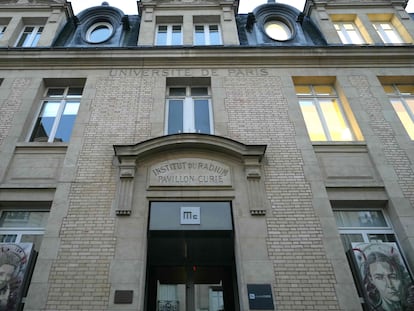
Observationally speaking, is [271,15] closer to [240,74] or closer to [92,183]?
[240,74]

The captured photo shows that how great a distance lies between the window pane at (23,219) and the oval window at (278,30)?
9.41m

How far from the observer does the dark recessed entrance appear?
732 cm

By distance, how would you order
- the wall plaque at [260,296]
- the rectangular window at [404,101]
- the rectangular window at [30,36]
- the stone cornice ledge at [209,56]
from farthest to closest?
the rectangular window at [30,36] → the stone cornice ledge at [209,56] → the rectangular window at [404,101] → the wall plaque at [260,296]

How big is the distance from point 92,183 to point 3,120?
359 cm

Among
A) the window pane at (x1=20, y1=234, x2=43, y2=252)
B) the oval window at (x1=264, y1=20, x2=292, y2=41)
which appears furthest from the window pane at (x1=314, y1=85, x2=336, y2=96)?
the window pane at (x1=20, y1=234, x2=43, y2=252)

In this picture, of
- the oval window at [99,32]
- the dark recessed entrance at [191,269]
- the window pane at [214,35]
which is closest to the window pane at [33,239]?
the dark recessed entrance at [191,269]

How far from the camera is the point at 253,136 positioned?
28.1 ft

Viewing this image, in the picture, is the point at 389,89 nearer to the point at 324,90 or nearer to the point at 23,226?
the point at 324,90

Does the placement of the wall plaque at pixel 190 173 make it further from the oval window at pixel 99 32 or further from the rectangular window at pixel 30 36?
the rectangular window at pixel 30 36

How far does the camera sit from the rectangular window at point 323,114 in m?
9.12

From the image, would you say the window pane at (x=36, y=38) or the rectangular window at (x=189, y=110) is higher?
the window pane at (x=36, y=38)

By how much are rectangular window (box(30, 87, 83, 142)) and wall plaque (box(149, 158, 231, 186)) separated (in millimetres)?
3012

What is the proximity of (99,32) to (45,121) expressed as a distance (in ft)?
15.3

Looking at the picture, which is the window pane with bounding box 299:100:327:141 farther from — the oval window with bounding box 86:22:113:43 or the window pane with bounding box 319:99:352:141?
the oval window with bounding box 86:22:113:43
